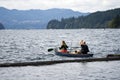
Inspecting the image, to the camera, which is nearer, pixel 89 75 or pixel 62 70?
pixel 89 75

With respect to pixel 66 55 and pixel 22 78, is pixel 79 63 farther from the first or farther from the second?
pixel 66 55

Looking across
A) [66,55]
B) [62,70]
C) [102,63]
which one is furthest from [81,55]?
[62,70]

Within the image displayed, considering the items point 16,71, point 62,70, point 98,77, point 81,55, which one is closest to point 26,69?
point 16,71

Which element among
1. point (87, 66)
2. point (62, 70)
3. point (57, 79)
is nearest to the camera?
point (57, 79)

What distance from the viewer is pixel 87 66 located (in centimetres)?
3097

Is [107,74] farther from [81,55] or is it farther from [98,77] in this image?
[81,55]

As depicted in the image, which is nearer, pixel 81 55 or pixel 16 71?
pixel 16 71

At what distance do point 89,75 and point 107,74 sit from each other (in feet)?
5.07

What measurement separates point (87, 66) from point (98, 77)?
18.0 ft

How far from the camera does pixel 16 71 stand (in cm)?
2814

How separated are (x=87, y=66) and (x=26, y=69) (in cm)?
601

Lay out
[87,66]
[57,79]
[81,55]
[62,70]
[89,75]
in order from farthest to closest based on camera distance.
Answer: [81,55]
[87,66]
[62,70]
[89,75]
[57,79]

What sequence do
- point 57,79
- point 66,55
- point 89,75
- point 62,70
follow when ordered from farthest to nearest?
point 66,55
point 62,70
point 89,75
point 57,79

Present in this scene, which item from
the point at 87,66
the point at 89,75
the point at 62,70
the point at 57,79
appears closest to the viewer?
the point at 57,79
